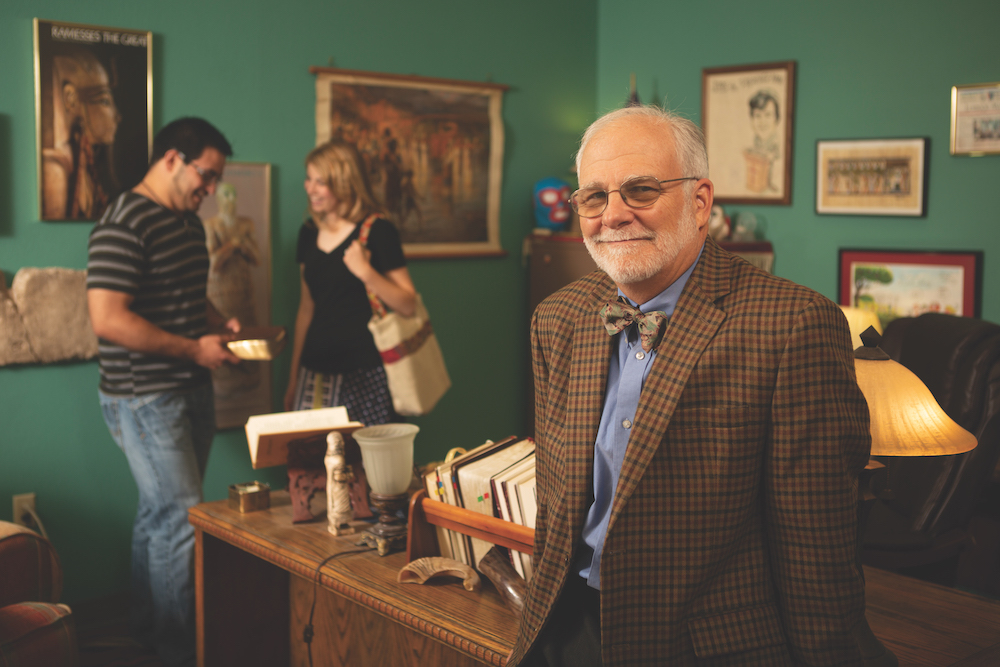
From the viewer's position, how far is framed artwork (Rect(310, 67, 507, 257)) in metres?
4.09

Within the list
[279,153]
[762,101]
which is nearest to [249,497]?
[279,153]

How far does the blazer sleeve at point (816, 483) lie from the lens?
1248 mm

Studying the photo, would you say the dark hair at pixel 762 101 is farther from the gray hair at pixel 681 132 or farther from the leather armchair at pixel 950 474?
the gray hair at pixel 681 132

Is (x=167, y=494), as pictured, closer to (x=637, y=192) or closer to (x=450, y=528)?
(x=450, y=528)

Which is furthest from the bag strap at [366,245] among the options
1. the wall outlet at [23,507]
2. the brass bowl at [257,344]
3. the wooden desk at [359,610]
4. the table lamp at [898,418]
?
the table lamp at [898,418]

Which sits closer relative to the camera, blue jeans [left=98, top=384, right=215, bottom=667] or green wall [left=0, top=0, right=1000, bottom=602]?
blue jeans [left=98, top=384, right=215, bottom=667]

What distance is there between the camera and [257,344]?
2.96 metres

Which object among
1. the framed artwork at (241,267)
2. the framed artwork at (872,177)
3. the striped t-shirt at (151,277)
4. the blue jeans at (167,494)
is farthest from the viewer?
the framed artwork at (872,177)

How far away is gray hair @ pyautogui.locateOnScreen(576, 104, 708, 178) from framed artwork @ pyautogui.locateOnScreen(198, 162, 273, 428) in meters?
2.56

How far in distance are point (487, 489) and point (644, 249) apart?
70cm

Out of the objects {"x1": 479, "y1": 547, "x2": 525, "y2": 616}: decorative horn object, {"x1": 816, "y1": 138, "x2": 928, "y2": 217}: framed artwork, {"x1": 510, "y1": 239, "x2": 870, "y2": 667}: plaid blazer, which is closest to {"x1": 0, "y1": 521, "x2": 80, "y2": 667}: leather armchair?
{"x1": 479, "y1": 547, "x2": 525, "y2": 616}: decorative horn object

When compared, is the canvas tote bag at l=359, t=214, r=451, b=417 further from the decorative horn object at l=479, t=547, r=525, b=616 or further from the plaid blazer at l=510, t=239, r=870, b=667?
the plaid blazer at l=510, t=239, r=870, b=667

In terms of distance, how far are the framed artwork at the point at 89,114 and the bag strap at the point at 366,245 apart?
0.95 metres

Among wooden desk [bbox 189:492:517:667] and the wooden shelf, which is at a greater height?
the wooden shelf
